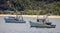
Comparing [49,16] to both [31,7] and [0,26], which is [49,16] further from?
[0,26]

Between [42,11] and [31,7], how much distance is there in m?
0.19

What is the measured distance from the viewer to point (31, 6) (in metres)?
4.42

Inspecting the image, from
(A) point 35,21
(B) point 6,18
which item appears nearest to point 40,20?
(A) point 35,21

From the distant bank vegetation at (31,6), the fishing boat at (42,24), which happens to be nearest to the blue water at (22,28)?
the fishing boat at (42,24)

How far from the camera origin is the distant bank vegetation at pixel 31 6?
4.36 metres

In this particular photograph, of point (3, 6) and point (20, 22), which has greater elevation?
point (3, 6)

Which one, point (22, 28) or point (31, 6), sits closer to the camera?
point (31, 6)

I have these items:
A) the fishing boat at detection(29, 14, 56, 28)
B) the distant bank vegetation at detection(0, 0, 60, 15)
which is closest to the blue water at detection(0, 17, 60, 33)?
the fishing boat at detection(29, 14, 56, 28)

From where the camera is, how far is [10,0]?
4.40 metres

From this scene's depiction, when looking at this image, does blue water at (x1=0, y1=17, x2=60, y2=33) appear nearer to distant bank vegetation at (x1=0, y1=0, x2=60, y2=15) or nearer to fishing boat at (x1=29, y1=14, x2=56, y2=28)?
fishing boat at (x1=29, y1=14, x2=56, y2=28)

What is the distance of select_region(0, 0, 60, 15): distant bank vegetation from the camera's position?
4.36m

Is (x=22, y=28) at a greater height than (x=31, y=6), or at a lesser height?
lesser

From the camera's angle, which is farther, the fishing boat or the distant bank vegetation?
the fishing boat

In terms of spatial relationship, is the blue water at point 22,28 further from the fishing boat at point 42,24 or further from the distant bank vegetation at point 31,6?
the distant bank vegetation at point 31,6
